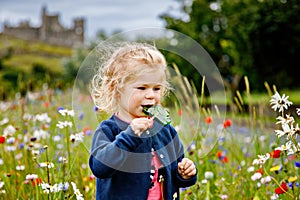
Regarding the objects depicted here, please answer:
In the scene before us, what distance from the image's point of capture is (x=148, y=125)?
1.85 meters

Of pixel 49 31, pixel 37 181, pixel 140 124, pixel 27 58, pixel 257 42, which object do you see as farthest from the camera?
pixel 49 31

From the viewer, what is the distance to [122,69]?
6.66ft

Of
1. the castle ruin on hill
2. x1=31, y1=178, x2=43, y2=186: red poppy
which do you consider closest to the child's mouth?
x1=31, y1=178, x2=43, y2=186: red poppy

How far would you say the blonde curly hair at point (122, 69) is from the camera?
1.99 metres

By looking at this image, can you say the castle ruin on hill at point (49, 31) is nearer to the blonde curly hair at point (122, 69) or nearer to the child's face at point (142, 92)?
the blonde curly hair at point (122, 69)

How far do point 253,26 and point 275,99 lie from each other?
9153mm

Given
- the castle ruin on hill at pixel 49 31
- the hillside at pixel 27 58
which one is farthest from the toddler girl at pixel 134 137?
the castle ruin on hill at pixel 49 31

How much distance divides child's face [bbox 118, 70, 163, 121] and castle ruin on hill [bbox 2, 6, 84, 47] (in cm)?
5875

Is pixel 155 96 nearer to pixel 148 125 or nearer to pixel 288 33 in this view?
pixel 148 125

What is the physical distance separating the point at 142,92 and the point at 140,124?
0.15 metres

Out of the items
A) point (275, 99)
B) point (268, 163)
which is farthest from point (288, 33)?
point (275, 99)

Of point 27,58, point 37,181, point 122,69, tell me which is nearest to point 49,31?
point 27,58

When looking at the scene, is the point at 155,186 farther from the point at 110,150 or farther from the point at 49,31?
the point at 49,31

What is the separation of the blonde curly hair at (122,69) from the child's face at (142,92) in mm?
25
